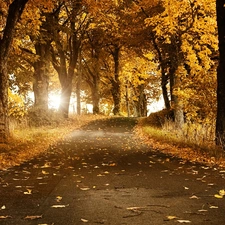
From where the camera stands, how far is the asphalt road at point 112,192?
16.3 ft

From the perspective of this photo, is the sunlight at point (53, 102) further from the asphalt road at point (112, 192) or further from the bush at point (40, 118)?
the asphalt road at point (112, 192)

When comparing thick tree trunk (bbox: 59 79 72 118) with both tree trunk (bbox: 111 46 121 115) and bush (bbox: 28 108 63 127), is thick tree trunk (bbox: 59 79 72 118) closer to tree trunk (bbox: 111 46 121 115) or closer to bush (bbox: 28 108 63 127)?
bush (bbox: 28 108 63 127)

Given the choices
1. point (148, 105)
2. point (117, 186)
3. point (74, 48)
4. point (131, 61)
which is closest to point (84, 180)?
point (117, 186)

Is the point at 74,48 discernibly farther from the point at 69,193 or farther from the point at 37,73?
the point at 69,193

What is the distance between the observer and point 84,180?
771cm

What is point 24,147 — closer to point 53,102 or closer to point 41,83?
point 41,83

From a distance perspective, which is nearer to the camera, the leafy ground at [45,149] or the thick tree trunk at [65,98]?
the leafy ground at [45,149]

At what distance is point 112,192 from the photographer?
21.5ft

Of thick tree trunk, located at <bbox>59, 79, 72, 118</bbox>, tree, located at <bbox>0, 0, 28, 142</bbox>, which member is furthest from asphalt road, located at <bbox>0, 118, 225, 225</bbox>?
thick tree trunk, located at <bbox>59, 79, 72, 118</bbox>

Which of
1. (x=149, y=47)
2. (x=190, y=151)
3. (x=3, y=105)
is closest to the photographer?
(x=190, y=151)

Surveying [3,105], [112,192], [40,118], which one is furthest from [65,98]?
[112,192]

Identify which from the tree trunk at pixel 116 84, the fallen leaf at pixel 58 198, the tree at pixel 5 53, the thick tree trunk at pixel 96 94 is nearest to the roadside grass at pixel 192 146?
the fallen leaf at pixel 58 198

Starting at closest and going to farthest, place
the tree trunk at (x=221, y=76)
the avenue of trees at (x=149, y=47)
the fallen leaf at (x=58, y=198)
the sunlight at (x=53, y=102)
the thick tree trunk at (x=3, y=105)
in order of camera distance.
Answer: the fallen leaf at (x=58, y=198) → the tree trunk at (x=221, y=76) → the thick tree trunk at (x=3, y=105) → the avenue of trees at (x=149, y=47) → the sunlight at (x=53, y=102)

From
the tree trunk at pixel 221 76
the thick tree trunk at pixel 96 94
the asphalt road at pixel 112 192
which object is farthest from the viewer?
the thick tree trunk at pixel 96 94
